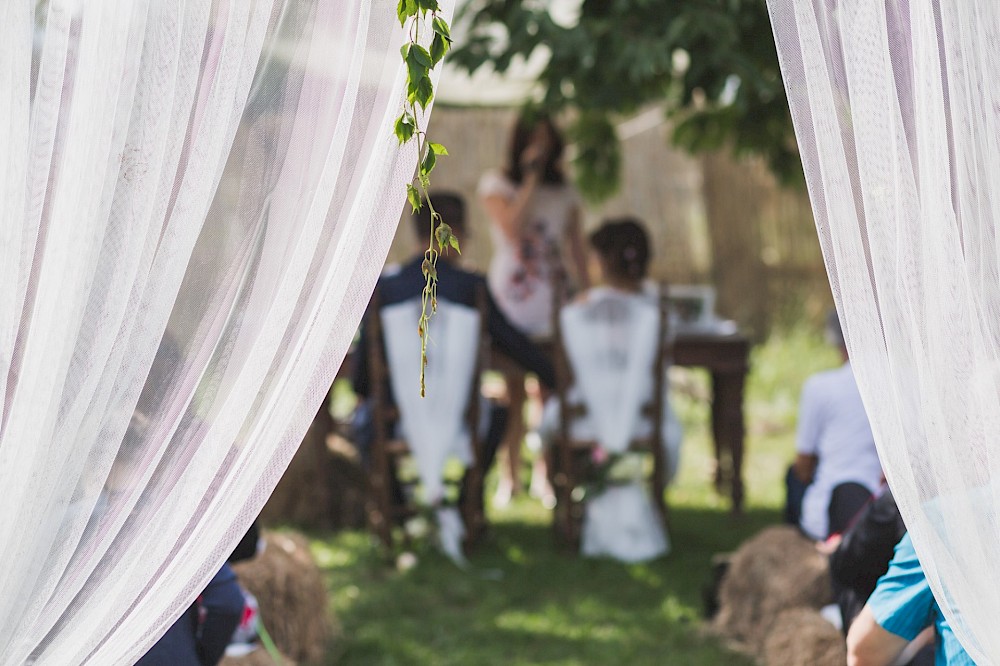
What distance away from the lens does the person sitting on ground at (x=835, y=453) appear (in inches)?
135

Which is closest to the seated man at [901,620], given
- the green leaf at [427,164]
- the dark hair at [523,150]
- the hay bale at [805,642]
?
the hay bale at [805,642]

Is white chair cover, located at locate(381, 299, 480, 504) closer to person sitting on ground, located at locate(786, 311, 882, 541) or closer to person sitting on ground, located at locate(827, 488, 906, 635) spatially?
person sitting on ground, located at locate(786, 311, 882, 541)

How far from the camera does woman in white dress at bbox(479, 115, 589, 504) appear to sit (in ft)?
19.0

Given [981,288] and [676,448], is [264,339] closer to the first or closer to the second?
[981,288]

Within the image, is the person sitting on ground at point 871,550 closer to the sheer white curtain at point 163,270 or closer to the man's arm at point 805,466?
the sheer white curtain at point 163,270

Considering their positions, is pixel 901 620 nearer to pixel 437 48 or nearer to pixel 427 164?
pixel 427 164

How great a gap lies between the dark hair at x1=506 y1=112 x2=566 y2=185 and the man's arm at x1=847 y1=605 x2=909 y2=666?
12.8 ft

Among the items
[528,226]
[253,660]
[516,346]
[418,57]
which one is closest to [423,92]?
[418,57]

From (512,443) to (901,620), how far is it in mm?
3995

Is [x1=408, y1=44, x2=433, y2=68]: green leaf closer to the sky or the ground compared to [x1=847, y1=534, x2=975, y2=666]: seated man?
closer to the sky

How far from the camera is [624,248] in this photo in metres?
4.79

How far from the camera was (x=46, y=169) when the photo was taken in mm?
1729

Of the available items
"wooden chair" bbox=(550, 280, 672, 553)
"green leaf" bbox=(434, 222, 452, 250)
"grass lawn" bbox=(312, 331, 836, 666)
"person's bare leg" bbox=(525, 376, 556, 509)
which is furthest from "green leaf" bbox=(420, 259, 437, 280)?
"person's bare leg" bbox=(525, 376, 556, 509)

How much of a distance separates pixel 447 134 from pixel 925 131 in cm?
829
